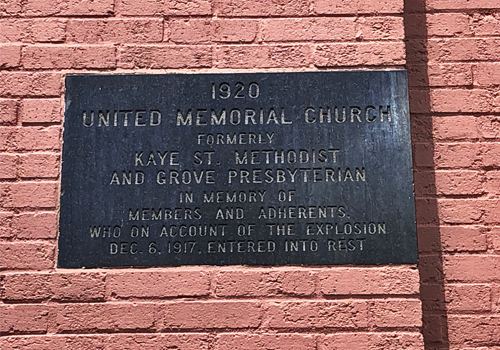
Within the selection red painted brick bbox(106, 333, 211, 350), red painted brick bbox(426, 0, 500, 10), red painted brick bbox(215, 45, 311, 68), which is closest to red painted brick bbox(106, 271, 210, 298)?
red painted brick bbox(106, 333, 211, 350)

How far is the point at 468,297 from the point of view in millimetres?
2588

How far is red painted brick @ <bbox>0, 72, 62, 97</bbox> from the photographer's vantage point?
264cm

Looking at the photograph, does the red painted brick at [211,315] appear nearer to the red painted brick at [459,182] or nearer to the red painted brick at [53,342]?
the red painted brick at [53,342]

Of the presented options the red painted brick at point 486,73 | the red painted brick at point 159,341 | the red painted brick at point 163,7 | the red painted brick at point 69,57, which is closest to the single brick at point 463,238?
the red painted brick at point 486,73

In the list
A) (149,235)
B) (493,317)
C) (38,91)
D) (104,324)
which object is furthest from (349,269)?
(38,91)

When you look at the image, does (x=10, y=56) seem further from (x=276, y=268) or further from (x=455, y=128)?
(x=455, y=128)

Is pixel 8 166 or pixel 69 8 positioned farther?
pixel 69 8

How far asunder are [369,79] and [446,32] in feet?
→ 1.65

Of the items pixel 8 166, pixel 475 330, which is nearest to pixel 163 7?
pixel 8 166

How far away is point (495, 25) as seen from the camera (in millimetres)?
2857

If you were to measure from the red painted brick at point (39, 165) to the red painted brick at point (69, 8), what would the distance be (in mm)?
629

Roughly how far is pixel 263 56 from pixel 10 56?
107cm

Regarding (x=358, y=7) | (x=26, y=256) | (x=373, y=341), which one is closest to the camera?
(x=373, y=341)

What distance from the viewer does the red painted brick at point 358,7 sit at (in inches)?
106
